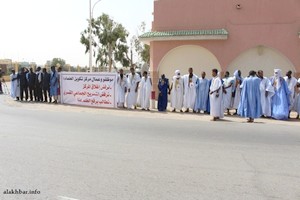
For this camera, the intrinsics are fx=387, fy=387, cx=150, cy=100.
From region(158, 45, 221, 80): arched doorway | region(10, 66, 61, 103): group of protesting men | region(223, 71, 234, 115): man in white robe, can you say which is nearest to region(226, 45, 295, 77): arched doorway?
region(158, 45, 221, 80): arched doorway

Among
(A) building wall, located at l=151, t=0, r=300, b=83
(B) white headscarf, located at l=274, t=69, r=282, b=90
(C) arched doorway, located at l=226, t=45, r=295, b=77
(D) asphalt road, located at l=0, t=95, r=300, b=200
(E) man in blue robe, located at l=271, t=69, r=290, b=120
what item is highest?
(A) building wall, located at l=151, t=0, r=300, b=83

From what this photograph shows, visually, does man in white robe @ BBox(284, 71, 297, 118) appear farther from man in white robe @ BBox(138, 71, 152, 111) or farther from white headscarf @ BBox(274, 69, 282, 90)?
man in white robe @ BBox(138, 71, 152, 111)

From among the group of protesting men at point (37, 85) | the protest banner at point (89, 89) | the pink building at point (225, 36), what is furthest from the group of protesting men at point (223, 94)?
the pink building at point (225, 36)

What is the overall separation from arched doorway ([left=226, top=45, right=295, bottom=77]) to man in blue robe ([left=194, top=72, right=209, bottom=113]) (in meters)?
4.91

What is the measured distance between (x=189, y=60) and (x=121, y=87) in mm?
4939

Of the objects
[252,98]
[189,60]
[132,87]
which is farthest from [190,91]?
[189,60]

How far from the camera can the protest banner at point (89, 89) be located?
16328 millimetres

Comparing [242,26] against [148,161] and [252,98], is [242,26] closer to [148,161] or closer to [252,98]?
[252,98]

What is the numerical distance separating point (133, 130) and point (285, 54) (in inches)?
428

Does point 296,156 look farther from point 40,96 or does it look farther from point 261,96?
point 40,96

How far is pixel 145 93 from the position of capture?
15680 millimetres

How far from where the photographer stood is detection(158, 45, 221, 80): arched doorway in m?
19.3

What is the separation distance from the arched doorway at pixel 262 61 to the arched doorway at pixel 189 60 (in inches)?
40.0

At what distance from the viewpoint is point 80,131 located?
967 centimetres
